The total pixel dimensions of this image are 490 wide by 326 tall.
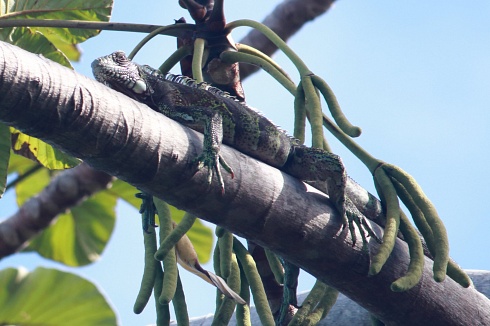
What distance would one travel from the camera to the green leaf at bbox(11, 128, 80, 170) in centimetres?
426

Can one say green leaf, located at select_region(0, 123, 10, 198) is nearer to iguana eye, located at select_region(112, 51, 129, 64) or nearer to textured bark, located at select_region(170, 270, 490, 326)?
iguana eye, located at select_region(112, 51, 129, 64)

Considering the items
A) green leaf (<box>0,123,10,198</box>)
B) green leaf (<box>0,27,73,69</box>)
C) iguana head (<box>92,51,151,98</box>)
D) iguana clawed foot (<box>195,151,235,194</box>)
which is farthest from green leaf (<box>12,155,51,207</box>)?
iguana clawed foot (<box>195,151,235,194</box>)

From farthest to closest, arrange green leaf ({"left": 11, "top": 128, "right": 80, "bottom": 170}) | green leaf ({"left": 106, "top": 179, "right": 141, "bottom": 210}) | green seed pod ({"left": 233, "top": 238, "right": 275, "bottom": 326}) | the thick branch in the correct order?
green leaf ({"left": 106, "top": 179, "right": 141, "bottom": 210})
green leaf ({"left": 11, "top": 128, "right": 80, "bottom": 170})
green seed pod ({"left": 233, "top": 238, "right": 275, "bottom": 326})
the thick branch

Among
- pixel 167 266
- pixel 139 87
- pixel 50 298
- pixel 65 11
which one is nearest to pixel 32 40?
pixel 65 11

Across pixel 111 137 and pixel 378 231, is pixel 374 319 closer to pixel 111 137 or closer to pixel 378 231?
pixel 378 231

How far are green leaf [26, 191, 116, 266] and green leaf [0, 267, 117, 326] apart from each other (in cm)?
109

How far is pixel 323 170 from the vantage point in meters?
3.51

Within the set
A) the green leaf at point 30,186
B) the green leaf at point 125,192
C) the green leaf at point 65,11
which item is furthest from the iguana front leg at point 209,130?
the green leaf at point 30,186

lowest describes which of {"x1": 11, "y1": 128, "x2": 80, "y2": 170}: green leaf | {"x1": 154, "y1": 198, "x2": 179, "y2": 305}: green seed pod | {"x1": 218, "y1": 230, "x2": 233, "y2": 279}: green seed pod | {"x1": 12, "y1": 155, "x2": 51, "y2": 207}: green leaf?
{"x1": 12, "y1": 155, "x2": 51, "y2": 207}: green leaf

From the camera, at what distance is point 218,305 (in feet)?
10.6

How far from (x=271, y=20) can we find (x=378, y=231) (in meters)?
2.92

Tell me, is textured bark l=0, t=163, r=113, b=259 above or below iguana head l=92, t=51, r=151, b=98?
below

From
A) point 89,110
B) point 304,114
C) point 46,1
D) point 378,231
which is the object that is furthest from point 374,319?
point 46,1

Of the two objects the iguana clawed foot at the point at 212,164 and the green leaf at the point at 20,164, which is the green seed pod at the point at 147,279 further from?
the green leaf at the point at 20,164
